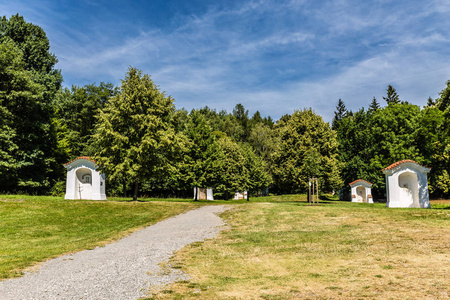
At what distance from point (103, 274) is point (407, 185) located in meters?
31.6

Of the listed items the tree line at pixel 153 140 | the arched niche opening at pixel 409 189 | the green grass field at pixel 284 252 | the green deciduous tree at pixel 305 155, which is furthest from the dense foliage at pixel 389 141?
the green grass field at pixel 284 252

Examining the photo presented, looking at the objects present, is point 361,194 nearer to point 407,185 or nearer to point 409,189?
point 407,185

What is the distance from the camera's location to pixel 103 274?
793 centimetres

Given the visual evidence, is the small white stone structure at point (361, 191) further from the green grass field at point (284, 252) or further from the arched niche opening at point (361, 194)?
the green grass field at point (284, 252)

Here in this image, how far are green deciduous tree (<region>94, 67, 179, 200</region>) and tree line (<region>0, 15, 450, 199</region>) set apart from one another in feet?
0.32

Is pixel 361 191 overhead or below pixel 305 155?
below

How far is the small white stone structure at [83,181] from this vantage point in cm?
3256

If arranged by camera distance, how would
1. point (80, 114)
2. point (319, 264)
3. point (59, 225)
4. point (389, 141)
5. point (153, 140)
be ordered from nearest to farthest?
point (319, 264)
point (59, 225)
point (153, 140)
point (389, 141)
point (80, 114)

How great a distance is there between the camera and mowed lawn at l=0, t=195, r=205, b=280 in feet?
37.8

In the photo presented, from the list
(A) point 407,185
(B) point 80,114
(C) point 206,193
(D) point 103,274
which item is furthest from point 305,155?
(B) point 80,114

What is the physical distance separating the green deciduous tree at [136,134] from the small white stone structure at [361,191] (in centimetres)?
2787

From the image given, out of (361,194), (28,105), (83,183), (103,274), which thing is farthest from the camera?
(361,194)

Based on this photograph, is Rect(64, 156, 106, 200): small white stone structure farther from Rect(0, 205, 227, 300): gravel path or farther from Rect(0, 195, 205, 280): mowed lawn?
Rect(0, 205, 227, 300): gravel path

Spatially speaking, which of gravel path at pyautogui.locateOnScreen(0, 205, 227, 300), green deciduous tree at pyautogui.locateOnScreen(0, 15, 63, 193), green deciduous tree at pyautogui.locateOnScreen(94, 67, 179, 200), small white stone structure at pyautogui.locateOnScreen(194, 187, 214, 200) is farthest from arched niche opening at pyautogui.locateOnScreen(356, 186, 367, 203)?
green deciduous tree at pyautogui.locateOnScreen(0, 15, 63, 193)
